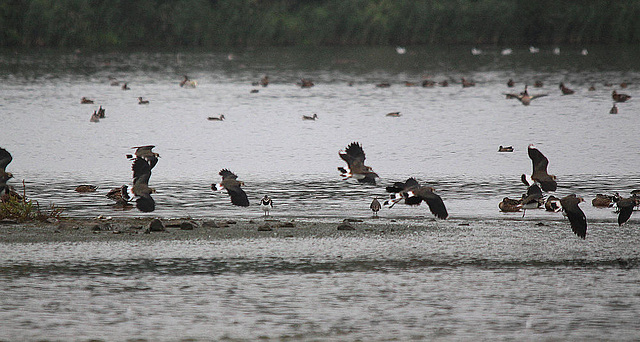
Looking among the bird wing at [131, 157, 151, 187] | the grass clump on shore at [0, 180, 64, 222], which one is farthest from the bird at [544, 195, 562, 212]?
the grass clump on shore at [0, 180, 64, 222]

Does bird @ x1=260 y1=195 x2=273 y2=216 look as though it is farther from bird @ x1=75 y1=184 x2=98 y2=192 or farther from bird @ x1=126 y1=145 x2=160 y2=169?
bird @ x1=75 y1=184 x2=98 y2=192

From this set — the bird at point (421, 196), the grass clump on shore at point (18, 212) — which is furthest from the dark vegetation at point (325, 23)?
the bird at point (421, 196)

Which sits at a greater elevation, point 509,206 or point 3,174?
point 3,174

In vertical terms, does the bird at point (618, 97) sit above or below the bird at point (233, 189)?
above

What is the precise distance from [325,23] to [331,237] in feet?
225

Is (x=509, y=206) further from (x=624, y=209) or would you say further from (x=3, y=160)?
(x=3, y=160)

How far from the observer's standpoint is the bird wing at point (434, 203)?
13.8 metres

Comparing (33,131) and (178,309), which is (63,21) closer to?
(33,131)

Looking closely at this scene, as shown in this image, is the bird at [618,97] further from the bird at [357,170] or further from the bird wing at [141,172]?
the bird wing at [141,172]

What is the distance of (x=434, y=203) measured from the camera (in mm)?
13789

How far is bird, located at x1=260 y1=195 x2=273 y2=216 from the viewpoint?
49.7 ft

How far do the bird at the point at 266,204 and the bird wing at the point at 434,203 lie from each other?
2386 millimetres

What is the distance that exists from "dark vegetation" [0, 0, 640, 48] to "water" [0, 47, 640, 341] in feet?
124

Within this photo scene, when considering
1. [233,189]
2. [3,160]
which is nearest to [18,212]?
[3,160]
